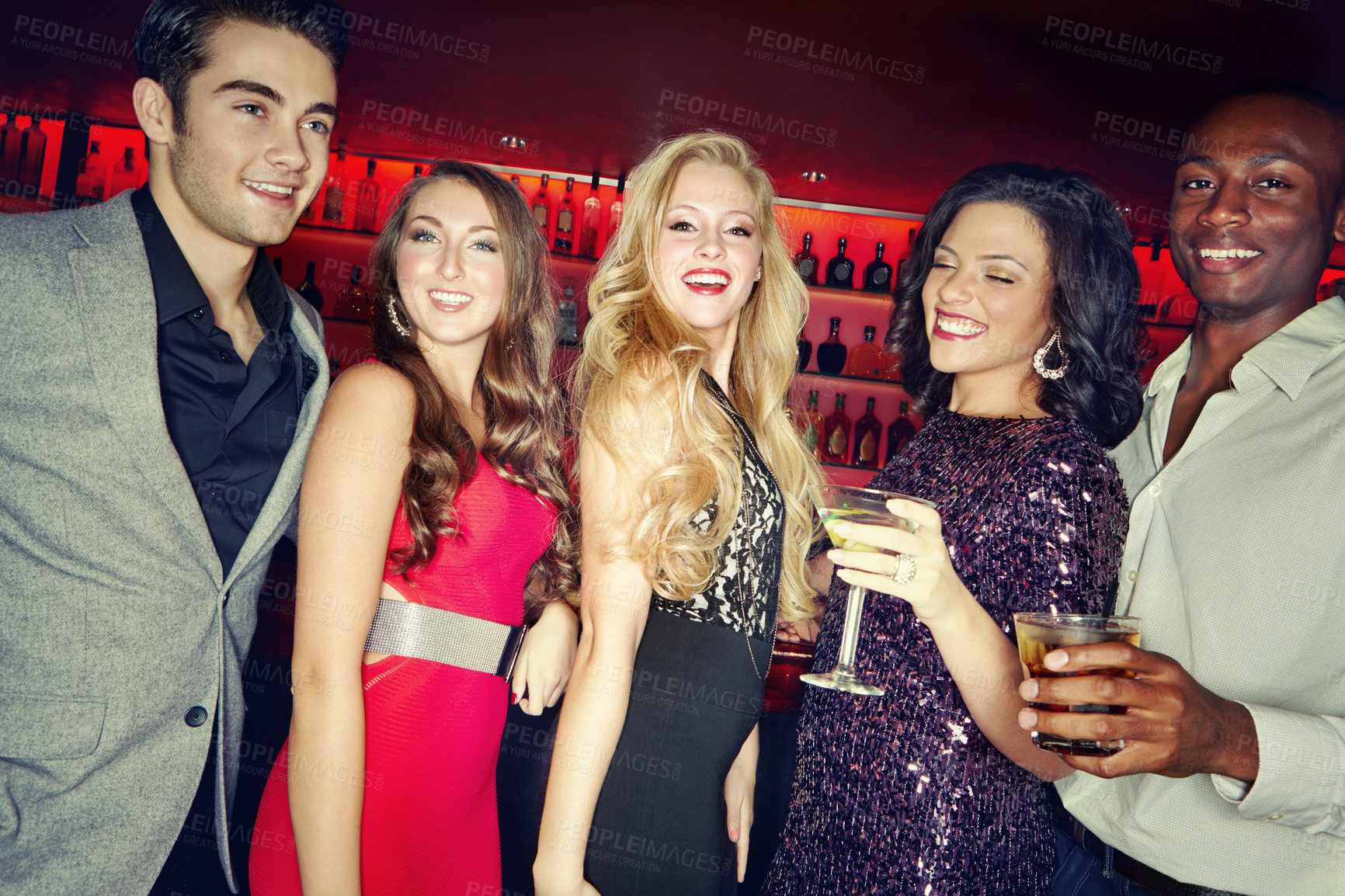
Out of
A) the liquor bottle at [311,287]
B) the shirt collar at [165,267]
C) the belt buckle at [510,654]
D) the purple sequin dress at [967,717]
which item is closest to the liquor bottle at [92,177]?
the liquor bottle at [311,287]

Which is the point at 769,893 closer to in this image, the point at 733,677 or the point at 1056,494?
the point at 733,677

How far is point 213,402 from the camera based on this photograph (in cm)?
172

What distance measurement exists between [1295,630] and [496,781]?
2132 mm

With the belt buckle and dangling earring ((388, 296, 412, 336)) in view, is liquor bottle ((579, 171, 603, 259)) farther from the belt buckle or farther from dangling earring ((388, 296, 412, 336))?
the belt buckle

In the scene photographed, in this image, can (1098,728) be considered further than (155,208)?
No

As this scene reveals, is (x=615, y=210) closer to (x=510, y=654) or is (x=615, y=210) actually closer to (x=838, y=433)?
(x=838, y=433)

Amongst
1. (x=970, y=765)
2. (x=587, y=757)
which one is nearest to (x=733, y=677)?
(x=587, y=757)

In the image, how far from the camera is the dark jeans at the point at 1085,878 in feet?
5.34

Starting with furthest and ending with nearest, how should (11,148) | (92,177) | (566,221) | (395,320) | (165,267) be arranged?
(566,221)
(92,177)
(11,148)
(395,320)
(165,267)

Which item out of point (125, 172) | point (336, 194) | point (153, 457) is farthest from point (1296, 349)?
point (125, 172)

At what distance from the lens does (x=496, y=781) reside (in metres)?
2.55

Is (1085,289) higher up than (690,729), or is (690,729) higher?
(1085,289)

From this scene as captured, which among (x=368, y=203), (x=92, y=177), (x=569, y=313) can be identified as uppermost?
(x=368, y=203)

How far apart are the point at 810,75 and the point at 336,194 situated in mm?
2885
